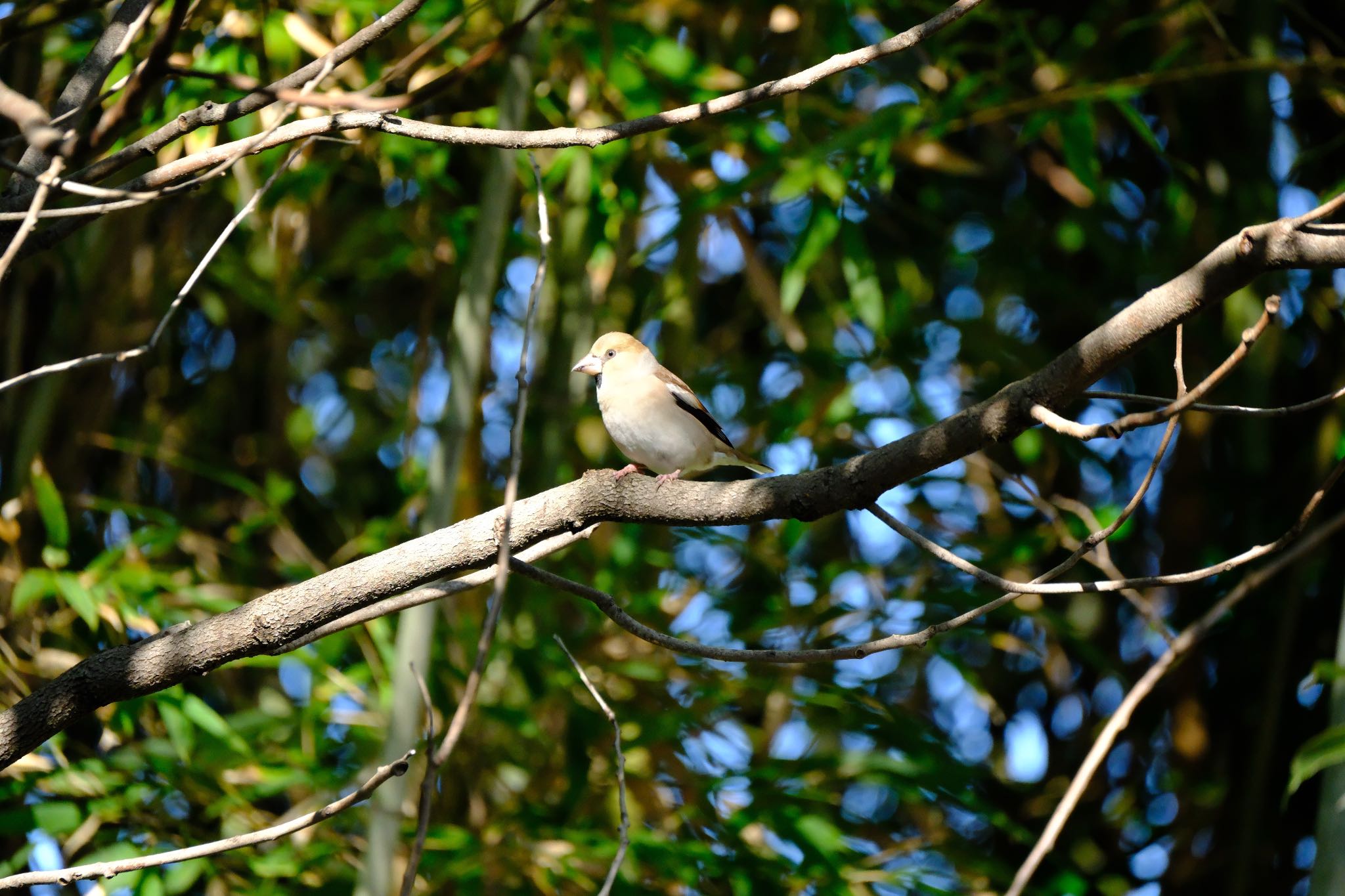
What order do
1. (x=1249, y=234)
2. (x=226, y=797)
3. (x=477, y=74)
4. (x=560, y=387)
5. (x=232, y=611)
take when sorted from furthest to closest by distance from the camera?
(x=560, y=387)
(x=477, y=74)
(x=226, y=797)
(x=232, y=611)
(x=1249, y=234)

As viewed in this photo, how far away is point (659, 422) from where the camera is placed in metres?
3.49

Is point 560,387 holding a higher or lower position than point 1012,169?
lower

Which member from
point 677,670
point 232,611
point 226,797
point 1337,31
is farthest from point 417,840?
point 1337,31

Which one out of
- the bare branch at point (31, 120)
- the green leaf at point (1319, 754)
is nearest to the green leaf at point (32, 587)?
the bare branch at point (31, 120)

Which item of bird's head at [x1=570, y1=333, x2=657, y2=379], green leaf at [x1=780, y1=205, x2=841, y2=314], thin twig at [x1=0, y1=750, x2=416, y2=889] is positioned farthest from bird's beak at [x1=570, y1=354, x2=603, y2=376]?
thin twig at [x1=0, y1=750, x2=416, y2=889]

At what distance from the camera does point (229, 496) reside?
5.04 metres

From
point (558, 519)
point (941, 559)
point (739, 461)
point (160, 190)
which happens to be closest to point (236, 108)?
point (160, 190)

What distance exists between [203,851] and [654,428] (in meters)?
2.05

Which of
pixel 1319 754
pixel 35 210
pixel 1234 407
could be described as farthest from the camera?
pixel 1319 754

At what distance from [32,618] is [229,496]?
4.63 ft

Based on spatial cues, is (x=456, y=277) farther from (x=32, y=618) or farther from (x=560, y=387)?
(x=32, y=618)

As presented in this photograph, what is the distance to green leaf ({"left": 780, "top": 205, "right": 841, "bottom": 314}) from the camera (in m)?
3.63

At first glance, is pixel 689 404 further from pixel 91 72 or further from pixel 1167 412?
pixel 1167 412

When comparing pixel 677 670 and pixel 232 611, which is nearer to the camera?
pixel 232 611
